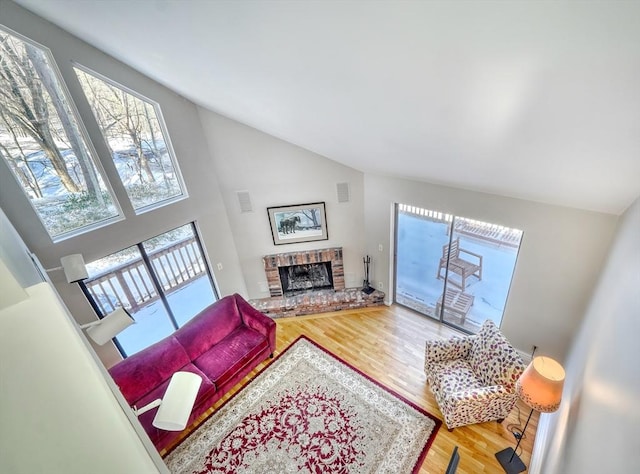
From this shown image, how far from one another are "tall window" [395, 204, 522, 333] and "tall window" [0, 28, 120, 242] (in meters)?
4.65

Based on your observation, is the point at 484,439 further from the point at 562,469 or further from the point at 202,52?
the point at 202,52

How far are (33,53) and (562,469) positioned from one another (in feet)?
20.3

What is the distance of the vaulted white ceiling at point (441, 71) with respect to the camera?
1.16 metres

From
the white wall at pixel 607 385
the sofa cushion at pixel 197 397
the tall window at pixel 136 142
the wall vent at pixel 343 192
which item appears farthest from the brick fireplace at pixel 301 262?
the white wall at pixel 607 385

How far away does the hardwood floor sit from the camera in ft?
10.5

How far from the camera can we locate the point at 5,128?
2.99 metres

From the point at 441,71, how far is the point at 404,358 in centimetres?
409

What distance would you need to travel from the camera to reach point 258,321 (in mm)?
4551

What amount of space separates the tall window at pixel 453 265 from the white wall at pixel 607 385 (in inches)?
51.0

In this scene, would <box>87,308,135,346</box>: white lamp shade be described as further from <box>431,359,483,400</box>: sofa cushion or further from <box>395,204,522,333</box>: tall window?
<box>395,204,522,333</box>: tall window

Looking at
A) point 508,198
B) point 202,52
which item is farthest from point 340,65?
point 508,198

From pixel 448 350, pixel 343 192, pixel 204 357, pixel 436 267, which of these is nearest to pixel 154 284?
pixel 204 357

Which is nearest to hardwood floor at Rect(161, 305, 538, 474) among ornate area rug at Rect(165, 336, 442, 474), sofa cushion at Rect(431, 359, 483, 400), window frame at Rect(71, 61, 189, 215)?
ornate area rug at Rect(165, 336, 442, 474)

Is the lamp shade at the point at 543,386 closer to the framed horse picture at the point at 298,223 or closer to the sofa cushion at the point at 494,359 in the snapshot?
the sofa cushion at the point at 494,359
